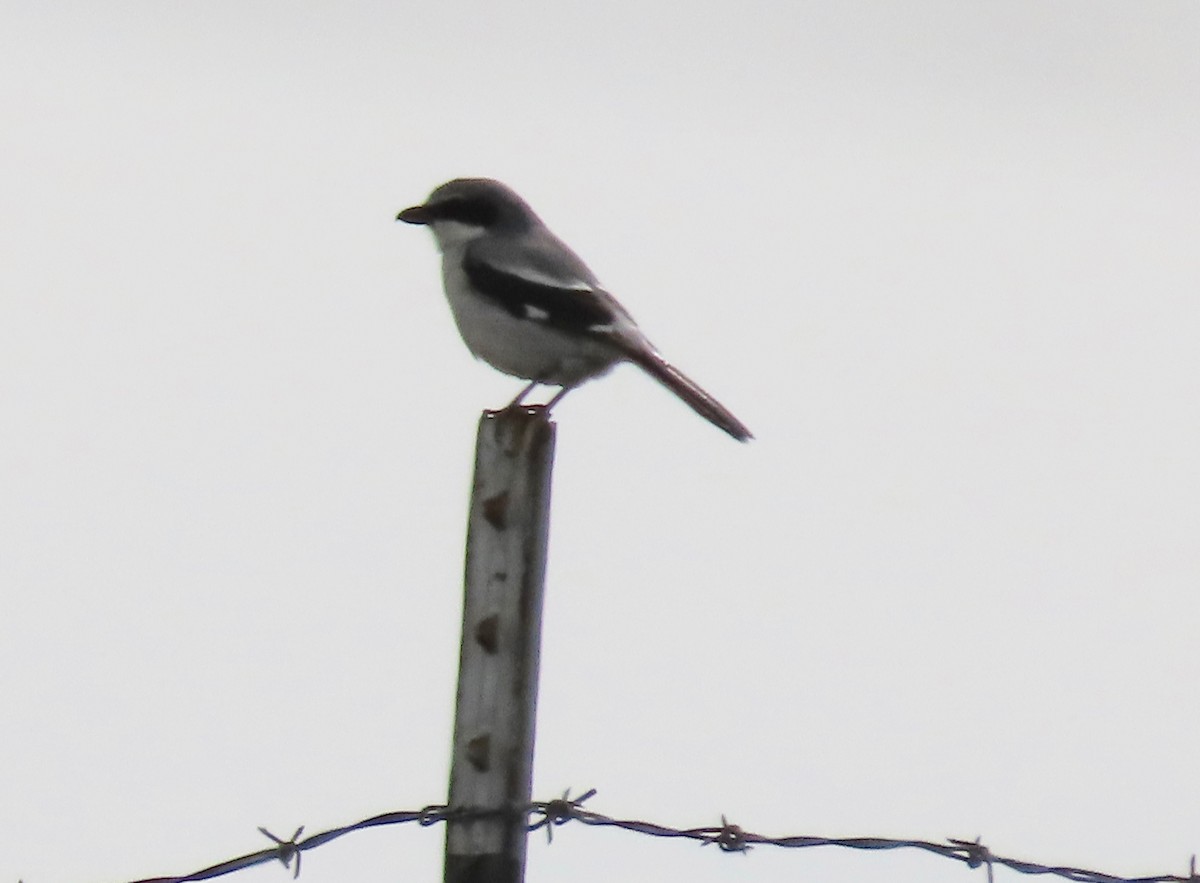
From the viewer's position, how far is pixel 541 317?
289 inches

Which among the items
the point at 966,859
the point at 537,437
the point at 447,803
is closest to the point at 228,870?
the point at 447,803

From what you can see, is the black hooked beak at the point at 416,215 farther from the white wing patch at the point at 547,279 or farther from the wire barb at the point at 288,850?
the wire barb at the point at 288,850

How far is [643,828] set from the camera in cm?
470

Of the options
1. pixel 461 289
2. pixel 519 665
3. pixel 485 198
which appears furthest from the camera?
pixel 485 198

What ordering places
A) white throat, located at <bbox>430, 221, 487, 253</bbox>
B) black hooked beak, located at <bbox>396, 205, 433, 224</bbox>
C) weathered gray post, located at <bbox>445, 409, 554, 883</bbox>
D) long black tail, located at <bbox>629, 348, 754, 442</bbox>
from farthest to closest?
black hooked beak, located at <bbox>396, 205, 433, 224</bbox> < white throat, located at <bbox>430, 221, 487, 253</bbox> < long black tail, located at <bbox>629, 348, 754, 442</bbox> < weathered gray post, located at <bbox>445, 409, 554, 883</bbox>

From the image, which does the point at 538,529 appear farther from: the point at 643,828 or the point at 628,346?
the point at 628,346

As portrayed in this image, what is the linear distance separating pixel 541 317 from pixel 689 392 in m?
0.69

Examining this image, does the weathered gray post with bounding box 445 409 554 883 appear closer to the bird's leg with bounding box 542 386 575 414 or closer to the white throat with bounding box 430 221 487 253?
the bird's leg with bounding box 542 386 575 414

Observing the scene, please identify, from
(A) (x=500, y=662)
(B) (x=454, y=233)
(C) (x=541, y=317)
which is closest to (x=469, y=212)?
(B) (x=454, y=233)

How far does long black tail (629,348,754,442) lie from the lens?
6780 mm

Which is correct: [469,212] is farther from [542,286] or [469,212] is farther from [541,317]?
[541,317]

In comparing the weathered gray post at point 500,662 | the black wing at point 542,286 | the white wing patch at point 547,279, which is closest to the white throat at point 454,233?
the black wing at point 542,286

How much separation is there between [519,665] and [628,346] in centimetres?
266

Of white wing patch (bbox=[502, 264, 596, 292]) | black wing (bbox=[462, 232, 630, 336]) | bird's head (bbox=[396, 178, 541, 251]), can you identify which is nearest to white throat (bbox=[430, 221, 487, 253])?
bird's head (bbox=[396, 178, 541, 251])
